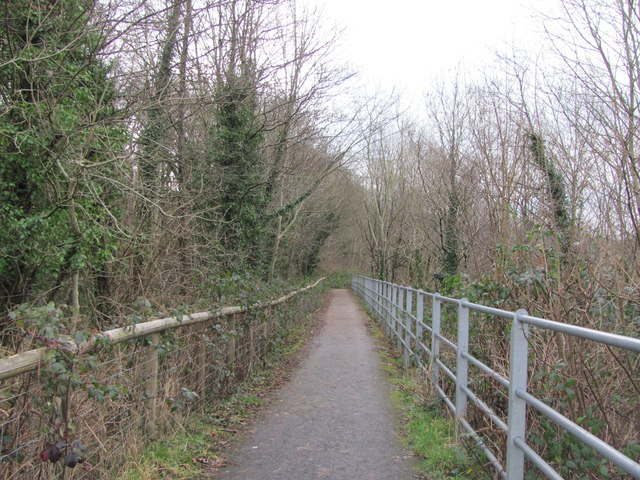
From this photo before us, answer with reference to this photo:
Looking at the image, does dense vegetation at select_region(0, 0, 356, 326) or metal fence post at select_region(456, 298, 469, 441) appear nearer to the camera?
metal fence post at select_region(456, 298, 469, 441)

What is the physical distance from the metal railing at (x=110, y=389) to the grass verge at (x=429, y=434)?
2.23 m

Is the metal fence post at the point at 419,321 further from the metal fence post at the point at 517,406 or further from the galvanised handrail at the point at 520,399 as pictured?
the metal fence post at the point at 517,406

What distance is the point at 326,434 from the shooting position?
18.2ft

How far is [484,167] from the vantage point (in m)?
10.4

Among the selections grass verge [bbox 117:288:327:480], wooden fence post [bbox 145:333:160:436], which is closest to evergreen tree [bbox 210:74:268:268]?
grass verge [bbox 117:288:327:480]

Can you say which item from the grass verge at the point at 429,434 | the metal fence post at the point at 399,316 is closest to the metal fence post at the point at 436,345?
the grass verge at the point at 429,434

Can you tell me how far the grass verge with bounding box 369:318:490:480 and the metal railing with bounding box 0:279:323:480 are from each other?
223 cm

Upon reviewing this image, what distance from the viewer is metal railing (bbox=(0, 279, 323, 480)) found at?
2908 mm

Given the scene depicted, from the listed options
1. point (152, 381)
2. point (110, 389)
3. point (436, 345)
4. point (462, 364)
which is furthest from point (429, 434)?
point (110, 389)

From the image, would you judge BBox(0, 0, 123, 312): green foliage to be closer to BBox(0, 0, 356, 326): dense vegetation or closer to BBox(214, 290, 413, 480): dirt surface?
BBox(0, 0, 356, 326): dense vegetation

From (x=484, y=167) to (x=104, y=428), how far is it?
869cm

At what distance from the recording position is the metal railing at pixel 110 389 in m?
2.91

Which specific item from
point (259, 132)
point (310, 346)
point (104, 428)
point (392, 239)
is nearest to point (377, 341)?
point (310, 346)

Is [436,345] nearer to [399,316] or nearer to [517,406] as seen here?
[517,406]
